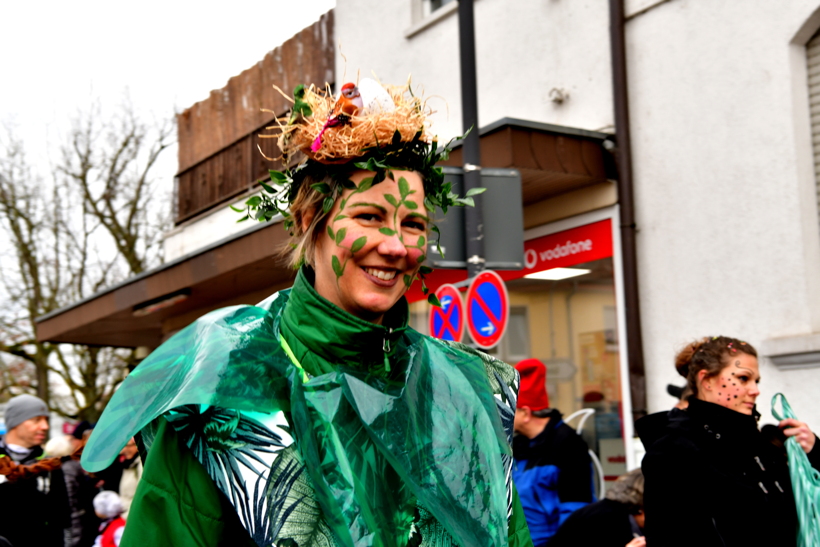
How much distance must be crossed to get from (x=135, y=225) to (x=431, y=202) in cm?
2267

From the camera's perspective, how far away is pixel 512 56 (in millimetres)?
9430

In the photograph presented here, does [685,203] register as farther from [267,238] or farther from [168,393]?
[168,393]

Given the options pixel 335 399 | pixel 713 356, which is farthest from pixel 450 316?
pixel 335 399

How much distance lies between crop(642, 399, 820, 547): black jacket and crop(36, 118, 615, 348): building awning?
69.7 inches

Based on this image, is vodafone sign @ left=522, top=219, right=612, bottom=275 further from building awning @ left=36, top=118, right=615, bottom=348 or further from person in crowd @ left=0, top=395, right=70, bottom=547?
person in crowd @ left=0, top=395, right=70, bottom=547

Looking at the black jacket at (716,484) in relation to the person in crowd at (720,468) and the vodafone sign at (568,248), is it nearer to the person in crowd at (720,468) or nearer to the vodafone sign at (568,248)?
the person in crowd at (720,468)

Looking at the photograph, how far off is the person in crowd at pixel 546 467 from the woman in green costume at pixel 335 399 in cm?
311

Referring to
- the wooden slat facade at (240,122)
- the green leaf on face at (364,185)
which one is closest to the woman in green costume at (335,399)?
the green leaf on face at (364,185)

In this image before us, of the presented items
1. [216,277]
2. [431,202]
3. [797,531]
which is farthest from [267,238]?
[431,202]

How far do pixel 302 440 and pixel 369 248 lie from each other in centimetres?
44

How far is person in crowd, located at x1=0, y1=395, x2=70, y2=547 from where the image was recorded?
19.6 feet

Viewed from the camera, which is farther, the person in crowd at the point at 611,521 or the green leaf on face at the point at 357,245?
the person in crowd at the point at 611,521

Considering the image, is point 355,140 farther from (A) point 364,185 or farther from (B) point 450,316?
(B) point 450,316

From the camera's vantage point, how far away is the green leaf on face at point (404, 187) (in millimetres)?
2066
